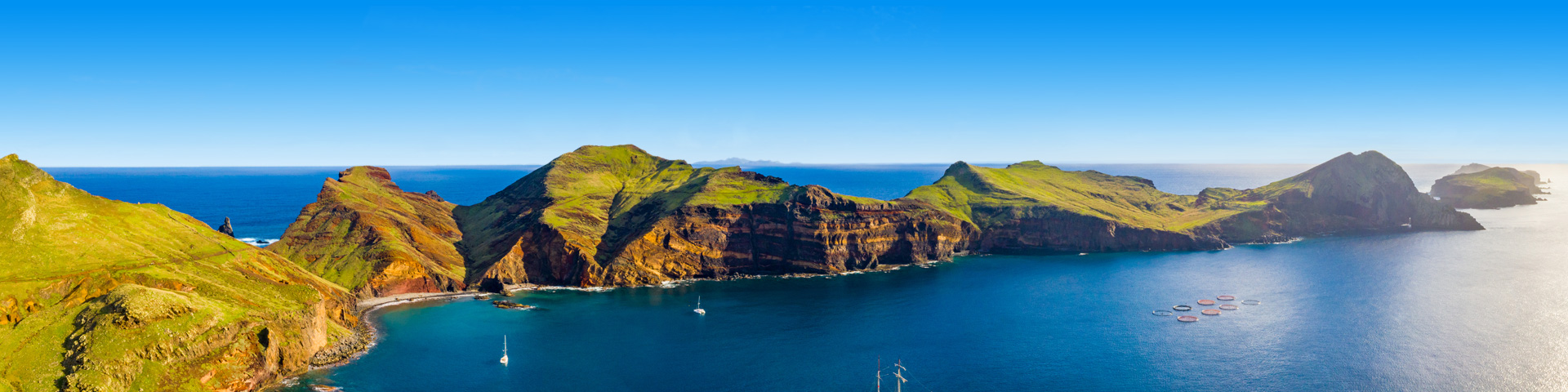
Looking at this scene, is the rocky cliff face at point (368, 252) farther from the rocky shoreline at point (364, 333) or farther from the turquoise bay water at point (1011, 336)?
the turquoise bay water at point (1011, 336)

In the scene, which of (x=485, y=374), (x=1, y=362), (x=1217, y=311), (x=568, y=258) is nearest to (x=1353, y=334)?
(x=1217, y=311)

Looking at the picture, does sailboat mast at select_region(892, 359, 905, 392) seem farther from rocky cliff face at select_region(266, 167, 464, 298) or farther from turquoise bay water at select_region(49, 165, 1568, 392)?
rocky cliff face at select_region(266, 167, 464, 298)

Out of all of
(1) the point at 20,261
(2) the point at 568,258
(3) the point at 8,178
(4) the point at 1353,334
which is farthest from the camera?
(2) the point at 568,258

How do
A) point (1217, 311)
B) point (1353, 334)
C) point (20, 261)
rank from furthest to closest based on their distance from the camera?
point (1217, 311)
point (1353, 334)
point (20, 261)

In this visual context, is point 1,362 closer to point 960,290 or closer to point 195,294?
point 195,294

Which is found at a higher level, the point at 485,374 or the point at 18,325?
the point at 18,325

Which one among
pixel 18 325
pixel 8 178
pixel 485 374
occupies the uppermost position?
pixel 8 178

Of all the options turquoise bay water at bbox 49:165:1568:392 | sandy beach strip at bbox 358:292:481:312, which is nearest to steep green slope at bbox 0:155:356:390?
turquoise bay water at bbox 49:165:1568:392
